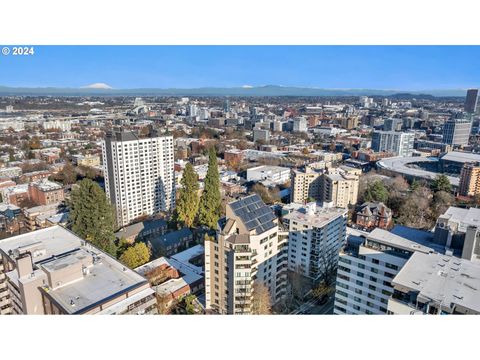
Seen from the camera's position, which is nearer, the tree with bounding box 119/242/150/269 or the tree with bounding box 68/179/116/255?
the tree with bounding box 119/242/150/269

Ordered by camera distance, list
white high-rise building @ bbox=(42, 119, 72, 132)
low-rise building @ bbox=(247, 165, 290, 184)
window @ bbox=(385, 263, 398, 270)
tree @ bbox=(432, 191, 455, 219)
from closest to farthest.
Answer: window @ bbox=(385, 263, 398, 270), tree @ bbox=(432, 191, 455, 219), low-rise building @ bbox=(247, 165, 290, 184), white high-rise building @ bbox=(42, 119, 72, 132)

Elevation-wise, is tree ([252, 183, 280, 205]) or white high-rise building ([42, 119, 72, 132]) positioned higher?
white high-rise building ([42, 119, 72, 132])

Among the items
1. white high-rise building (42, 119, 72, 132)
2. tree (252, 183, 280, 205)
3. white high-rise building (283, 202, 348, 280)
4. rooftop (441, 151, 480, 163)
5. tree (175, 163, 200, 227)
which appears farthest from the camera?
white high-rise building (42, 119, 72, 132)

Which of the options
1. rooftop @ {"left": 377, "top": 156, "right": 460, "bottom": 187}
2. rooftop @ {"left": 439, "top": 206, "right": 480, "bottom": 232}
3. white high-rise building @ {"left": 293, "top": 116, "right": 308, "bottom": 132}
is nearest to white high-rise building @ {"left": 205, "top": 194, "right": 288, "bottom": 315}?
rooftop @ {"left": 439, "top": 206, "right": 480, "bottom": 232}

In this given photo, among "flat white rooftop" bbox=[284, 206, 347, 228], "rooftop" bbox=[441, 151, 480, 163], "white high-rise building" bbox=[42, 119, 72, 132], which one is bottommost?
"rooftop" bbox=[441, 151, 480, 163]

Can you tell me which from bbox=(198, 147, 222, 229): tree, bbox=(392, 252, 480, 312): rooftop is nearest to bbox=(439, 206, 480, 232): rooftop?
bbox=(392, 252, 480, 312): rooftop

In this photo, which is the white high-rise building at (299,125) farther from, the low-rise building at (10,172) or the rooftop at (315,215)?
the rooftop at (315,215)

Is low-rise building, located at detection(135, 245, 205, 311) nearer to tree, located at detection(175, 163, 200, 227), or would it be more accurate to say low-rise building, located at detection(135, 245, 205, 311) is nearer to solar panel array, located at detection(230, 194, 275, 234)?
tree, located at detection(175, 163, 200, 227)
